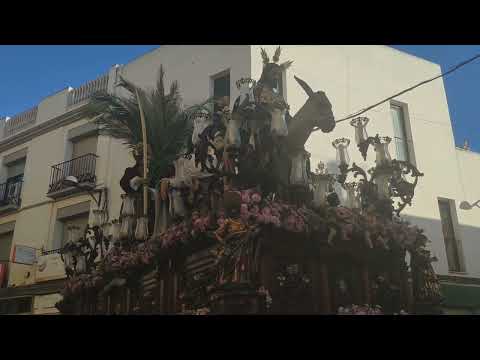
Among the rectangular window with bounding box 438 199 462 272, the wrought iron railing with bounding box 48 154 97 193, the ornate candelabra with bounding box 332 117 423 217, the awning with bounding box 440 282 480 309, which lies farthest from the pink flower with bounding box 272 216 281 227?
the wrought iron railing with bounding box 48 154 97 193

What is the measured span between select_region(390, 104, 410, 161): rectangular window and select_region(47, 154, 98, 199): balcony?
373cm

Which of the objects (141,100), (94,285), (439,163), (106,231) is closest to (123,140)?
(141,100)

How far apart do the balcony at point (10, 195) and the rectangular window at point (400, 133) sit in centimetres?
460

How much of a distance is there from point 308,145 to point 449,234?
1.75 meters

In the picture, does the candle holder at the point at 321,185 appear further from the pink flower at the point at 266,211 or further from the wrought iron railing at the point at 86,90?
the wrought iron railing at the point at 86,90

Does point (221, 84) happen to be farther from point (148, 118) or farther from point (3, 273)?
point (3, 273)

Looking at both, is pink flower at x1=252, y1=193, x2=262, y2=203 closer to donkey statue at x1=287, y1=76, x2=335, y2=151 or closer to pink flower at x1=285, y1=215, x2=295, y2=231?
pink flower at x1=285, y1=215, x2=295, y2=231

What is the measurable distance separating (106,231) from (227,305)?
9.40ft

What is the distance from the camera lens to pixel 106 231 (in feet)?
21.1

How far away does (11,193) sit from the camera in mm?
6406

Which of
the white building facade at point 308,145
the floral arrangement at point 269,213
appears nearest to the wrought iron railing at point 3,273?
the white building facade at point 308,145

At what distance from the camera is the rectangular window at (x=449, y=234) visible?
17.3 feet

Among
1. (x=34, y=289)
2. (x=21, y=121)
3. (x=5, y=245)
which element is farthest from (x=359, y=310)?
(x=21, y=121)

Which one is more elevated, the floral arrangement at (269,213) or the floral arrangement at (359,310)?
the floral arrangement at (269,213)
